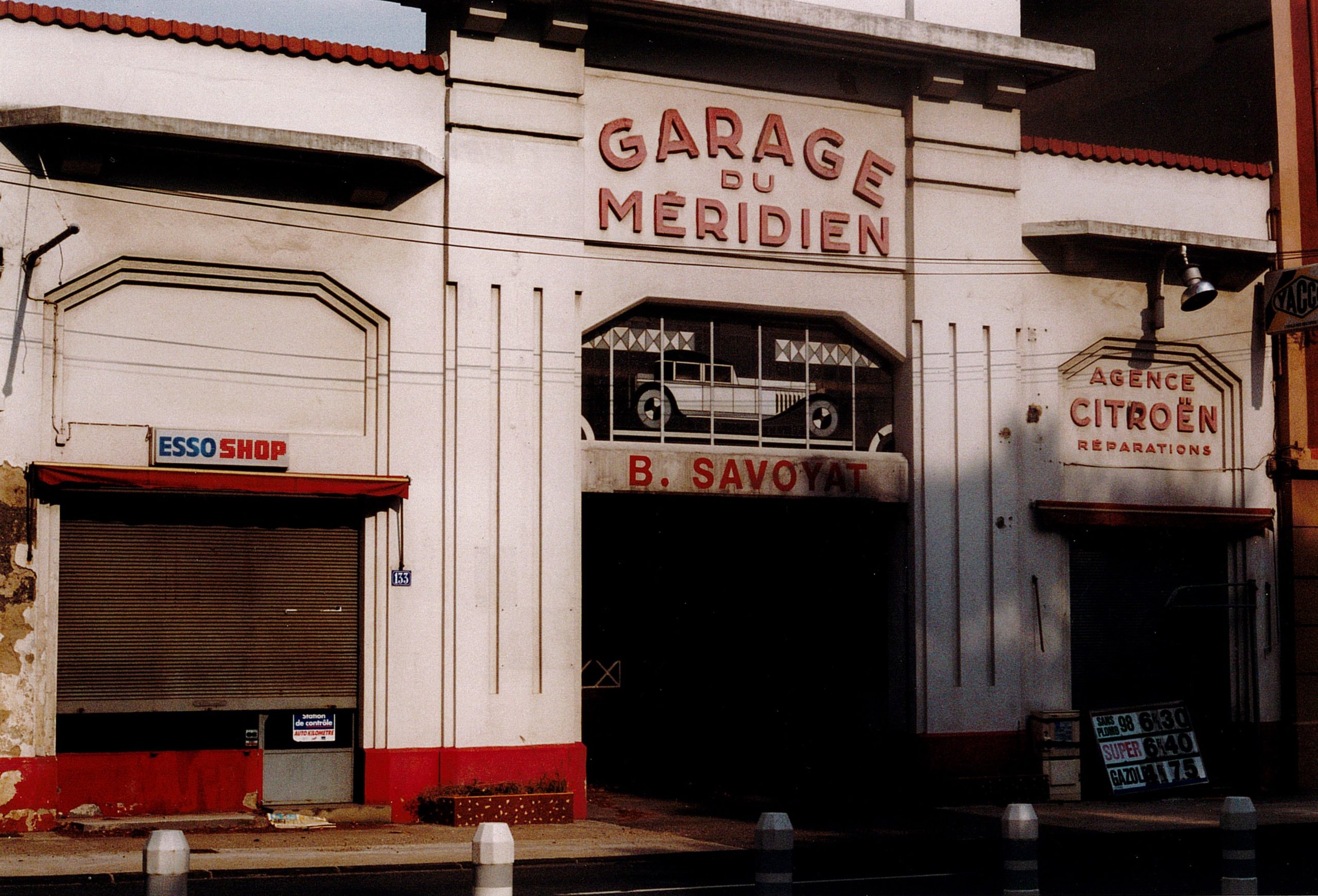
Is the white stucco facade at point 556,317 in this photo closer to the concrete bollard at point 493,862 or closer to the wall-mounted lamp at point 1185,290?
the wall-mounted lamp at point 1185,290

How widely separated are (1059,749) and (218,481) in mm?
10561

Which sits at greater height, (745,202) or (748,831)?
(745,202)

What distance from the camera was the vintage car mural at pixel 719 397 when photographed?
687 inches

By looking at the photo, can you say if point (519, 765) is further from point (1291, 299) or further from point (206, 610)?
point (1291, 299)

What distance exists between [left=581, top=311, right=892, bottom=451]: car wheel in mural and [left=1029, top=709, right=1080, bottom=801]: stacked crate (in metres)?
4.02

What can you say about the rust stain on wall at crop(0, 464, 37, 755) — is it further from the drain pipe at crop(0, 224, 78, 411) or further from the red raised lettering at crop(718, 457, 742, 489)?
the red raised lettering at crop(718, 457, 742, 489)

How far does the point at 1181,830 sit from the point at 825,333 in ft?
23.2

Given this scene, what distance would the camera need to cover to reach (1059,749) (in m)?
18.3

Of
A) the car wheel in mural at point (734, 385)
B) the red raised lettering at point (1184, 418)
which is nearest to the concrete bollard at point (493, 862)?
the car wheel in mural at point (734, 385)

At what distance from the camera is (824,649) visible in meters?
19.2

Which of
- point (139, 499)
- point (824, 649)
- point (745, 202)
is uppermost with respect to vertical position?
point (745, 202)

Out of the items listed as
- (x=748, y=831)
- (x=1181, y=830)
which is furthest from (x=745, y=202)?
(x=1181, y=830)

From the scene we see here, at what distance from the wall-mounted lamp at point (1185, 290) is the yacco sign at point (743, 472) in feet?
13.9

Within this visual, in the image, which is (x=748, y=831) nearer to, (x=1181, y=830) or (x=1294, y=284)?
(x=1181, y=830)
